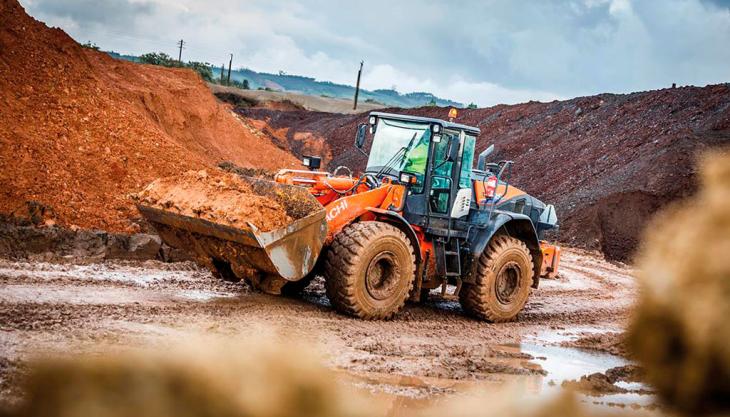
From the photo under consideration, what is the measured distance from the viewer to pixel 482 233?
11352 millimetres

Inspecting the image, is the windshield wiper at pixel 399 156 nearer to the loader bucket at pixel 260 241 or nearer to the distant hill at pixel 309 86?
the loader bucket at pixel 260 241

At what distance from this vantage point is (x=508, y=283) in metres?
11.9

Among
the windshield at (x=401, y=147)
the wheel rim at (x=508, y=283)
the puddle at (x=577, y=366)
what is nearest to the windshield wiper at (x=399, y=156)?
the windshield at (x=401, y=147)

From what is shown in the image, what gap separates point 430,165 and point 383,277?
169 centimetres

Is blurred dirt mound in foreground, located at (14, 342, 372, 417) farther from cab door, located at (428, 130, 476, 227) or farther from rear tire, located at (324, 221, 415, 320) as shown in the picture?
cab door, located at (428, 130, 476, 227)

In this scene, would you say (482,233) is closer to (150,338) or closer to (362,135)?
(362,135)

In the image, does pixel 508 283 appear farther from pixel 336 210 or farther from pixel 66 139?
pixel 66 139

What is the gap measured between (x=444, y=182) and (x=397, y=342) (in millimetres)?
2766

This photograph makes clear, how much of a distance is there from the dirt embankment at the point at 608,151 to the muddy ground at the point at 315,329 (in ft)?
41.3

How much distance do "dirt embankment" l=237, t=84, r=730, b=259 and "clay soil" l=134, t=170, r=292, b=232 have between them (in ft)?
54.3

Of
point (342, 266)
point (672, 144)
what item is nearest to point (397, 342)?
point (342, 266)

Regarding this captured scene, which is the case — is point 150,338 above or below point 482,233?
below

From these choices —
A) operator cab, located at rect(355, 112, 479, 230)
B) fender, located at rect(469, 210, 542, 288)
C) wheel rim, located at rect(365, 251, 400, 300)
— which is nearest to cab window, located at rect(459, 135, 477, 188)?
operator cab, located at rect(355, 112, 479, 230)

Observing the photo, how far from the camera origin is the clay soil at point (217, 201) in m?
9.18
